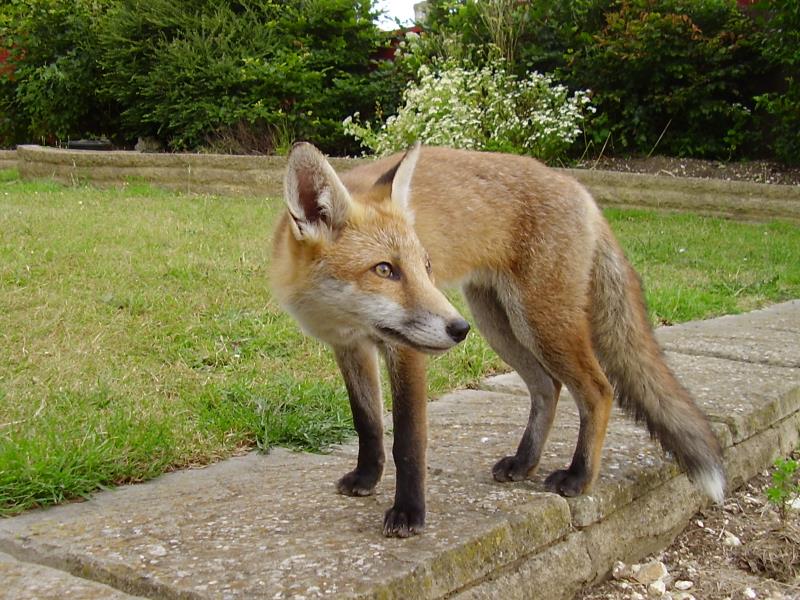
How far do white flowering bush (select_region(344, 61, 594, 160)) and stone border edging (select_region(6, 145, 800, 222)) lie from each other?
73 centimetres

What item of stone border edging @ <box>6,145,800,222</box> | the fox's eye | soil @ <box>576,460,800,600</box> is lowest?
soil @ <box>576,460,800,600</box>

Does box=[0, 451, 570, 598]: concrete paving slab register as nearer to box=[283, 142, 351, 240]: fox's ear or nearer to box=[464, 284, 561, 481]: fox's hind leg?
box=[464, 284, 561, 481]: fox's hind leg

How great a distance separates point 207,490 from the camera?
116 inches

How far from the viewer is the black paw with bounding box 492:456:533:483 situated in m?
3.14

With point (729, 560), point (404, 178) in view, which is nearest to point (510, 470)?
point (729, 560)

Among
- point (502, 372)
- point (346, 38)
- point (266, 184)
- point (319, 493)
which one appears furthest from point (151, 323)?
point (346, 38)

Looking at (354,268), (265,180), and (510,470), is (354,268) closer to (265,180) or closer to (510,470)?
(510,470)

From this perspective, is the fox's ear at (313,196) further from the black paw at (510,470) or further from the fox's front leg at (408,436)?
the black paw at (510,470)

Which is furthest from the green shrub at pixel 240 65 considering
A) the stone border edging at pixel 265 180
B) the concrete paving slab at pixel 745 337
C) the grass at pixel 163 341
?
the concrete paving slab at pixel 745 337

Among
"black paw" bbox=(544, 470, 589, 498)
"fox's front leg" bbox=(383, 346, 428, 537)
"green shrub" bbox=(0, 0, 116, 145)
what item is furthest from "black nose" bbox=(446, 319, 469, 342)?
"green shrub" bbox=(0, 0, 116, 145)

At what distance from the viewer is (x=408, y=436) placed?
272cm

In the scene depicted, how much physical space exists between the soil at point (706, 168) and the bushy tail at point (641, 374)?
27.3 ft

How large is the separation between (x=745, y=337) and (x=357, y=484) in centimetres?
318

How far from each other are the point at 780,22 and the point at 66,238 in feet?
28.5
